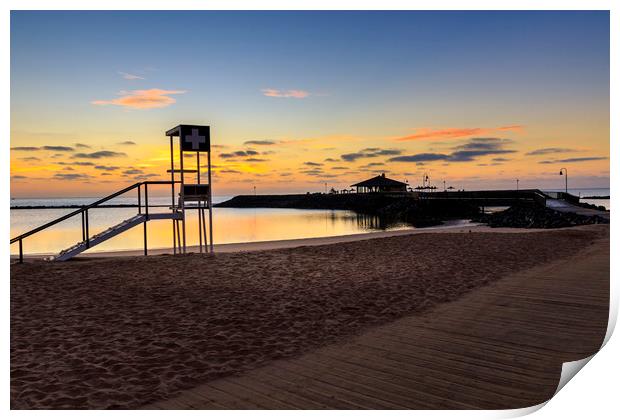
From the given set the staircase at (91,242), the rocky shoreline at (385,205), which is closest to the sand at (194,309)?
the staircase at (91,242)

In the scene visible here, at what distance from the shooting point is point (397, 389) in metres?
4.23

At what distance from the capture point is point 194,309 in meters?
7.47

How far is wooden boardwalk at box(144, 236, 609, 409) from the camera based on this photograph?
408 cm

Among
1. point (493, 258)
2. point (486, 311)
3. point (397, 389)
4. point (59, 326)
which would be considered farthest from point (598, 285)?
point (59, 326)

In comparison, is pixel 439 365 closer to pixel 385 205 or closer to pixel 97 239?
pixel 97 239

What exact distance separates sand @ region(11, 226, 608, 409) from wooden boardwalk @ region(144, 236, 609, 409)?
0.38m

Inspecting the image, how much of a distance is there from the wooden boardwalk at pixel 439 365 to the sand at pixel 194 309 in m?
0.38

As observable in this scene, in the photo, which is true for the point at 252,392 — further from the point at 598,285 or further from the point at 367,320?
the point at 598,285

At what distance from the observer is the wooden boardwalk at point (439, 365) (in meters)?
4.08

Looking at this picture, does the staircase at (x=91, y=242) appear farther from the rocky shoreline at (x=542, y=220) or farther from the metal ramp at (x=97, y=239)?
the rocky shoreline at (x=542, y=220)

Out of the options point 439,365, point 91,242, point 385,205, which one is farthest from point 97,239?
point 385,205

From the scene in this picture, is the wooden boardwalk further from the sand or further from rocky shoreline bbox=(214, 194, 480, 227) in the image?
rocky shoreline bbox=(214, 194, 480, 227)

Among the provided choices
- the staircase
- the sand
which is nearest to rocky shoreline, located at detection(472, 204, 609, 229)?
the sand
